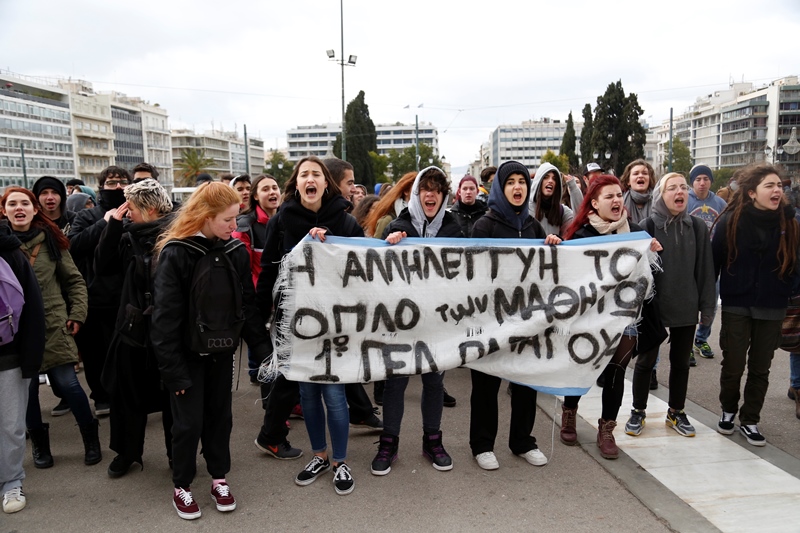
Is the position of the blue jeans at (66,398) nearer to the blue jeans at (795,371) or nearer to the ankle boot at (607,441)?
the ankle boot at (607,441)

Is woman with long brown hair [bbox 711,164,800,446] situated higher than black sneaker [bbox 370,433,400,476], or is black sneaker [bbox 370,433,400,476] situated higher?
woman with long brown hair [bbox 711,164,800,446]

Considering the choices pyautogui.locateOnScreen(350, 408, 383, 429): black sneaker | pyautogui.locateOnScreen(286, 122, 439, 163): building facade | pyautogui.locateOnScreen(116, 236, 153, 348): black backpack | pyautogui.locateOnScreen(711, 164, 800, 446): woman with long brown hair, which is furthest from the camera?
pyautogui.locateOnScreen(286, 122, 439, 163): building facade

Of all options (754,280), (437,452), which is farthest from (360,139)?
(437,452)

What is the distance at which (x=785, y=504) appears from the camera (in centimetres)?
364

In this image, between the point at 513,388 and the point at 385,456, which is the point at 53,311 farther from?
the point at 513,388

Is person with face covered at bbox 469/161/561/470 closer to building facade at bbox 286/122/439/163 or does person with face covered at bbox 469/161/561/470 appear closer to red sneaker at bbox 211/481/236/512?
red sneaker at bbox 211/481/236/512

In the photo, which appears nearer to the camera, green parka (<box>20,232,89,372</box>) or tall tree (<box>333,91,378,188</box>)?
green parka (<box>20,232,89,372</box>)

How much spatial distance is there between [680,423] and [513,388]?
4.55 feet

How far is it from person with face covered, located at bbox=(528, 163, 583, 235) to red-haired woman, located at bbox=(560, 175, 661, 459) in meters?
1.17

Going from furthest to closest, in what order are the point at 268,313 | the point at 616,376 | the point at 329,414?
the point at 616,376 → the point at 268,313 → the point at 329,414

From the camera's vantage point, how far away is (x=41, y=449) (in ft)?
14.4

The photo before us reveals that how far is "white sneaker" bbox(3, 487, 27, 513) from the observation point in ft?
12.2

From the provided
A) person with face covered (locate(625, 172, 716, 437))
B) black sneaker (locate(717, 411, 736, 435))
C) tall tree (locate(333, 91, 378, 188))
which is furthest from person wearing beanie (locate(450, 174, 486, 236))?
tall tree (locate(333, 91, 378, 188))

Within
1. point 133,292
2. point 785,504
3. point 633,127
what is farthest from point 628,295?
point 633,127
